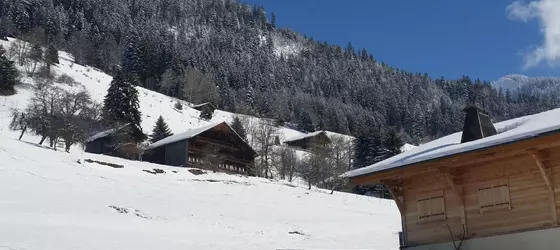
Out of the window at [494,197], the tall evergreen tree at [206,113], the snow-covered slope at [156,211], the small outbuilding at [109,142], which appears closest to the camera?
the window at [494,197]

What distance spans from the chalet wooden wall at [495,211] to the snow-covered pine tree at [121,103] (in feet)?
207

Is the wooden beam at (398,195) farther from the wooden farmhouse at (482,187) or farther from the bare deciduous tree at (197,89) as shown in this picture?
the bare deciduous tree at (197,89)

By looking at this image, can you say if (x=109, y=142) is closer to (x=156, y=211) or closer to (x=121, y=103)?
(x=121, y=103)

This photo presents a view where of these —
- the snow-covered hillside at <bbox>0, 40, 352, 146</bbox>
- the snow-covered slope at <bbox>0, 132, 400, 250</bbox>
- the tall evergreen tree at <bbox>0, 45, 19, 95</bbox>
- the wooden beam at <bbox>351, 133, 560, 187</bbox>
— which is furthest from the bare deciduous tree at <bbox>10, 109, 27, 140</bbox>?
the wooden beam at <bbox>351, 133, 560, 187</bbox>

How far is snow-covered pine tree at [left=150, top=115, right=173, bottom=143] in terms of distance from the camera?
79338 millimetres

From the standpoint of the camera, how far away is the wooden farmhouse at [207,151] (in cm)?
6450

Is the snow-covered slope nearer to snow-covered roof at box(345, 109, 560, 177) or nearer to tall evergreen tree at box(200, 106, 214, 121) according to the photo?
snow-covered roof at box(345, 109, 560, 177)

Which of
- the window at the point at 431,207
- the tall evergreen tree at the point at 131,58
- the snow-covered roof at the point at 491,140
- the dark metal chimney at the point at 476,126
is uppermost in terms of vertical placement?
the tall evergreen tree at the point at 131,58

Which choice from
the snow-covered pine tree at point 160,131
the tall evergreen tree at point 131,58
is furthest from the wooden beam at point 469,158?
the tall evergreen tree at point 131,58

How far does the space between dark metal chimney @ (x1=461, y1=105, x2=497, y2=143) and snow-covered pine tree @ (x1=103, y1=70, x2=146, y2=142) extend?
63.2 metres

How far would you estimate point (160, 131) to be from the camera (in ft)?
265

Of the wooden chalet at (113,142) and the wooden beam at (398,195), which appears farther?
the wooden chalet at (113,142)

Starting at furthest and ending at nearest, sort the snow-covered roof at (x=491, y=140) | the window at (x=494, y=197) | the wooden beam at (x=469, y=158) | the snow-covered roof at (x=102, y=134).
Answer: the snow-covered roof at (x=102, y=134) → the window at (x=494, y=197) → the snow-covered roof at (x=491, y=140) → the wooden beam at (x=469, y=158)

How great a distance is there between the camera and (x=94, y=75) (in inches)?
4040
